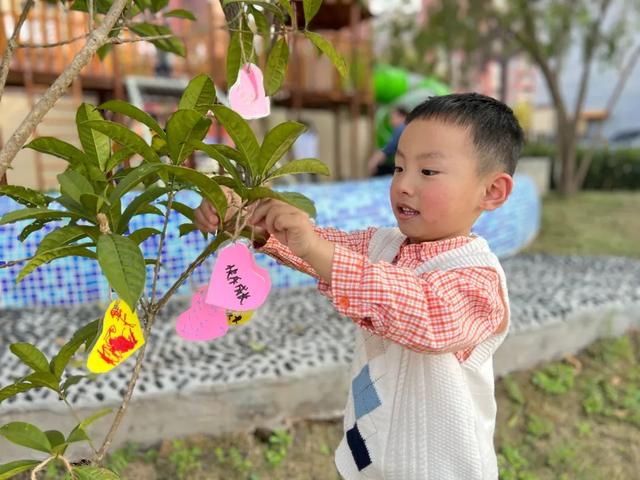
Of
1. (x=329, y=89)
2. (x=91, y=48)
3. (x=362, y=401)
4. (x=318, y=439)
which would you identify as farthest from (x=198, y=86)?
(x=329, y=89)

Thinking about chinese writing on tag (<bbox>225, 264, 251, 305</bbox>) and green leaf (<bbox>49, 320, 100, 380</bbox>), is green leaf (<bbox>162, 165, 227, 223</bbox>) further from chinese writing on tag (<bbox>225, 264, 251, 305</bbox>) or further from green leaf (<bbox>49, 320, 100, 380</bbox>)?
green leaf (<bbox>49, 320, 100, 380</bbox>)

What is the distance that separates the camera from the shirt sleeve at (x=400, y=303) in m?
1.02

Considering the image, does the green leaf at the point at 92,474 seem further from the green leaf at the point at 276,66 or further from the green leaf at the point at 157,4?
the green leaf at the point at 157,4

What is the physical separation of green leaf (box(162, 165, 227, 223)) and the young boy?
83 millimetres

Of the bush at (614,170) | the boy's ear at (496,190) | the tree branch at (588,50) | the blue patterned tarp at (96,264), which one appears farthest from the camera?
the bush at (614,170)

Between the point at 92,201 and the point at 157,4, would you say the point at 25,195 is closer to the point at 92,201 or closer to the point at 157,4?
the point at 92,201

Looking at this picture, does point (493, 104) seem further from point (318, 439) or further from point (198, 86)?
point (318, 439)

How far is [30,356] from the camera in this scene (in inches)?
43.1

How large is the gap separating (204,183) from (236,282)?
0.18 metres

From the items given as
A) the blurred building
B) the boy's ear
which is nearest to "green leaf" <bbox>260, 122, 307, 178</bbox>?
the boy's ear

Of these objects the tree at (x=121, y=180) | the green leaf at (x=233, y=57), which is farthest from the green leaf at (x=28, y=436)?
the green leaf at (x=233, y=57)

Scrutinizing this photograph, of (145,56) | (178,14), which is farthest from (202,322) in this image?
(145,56)

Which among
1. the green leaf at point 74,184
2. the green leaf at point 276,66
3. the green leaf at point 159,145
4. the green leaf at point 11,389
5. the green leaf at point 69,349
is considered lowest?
the green leaf at point 11,389

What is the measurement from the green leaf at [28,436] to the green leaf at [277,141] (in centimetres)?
57
